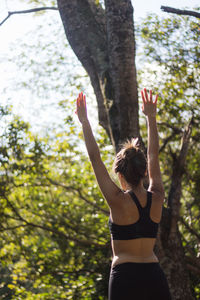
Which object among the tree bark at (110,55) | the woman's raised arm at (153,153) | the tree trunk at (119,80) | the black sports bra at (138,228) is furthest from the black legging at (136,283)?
the tree bark at (110,55)

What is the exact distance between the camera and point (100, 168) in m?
2.70

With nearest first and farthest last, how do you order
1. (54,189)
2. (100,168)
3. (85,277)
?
(100,168) → (85,277) → (54,189)

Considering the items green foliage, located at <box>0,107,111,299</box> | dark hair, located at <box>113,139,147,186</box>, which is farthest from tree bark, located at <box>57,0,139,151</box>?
dark hair, located at <box>113,139,147,186</box>

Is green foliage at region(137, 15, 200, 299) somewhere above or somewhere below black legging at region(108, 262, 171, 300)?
above

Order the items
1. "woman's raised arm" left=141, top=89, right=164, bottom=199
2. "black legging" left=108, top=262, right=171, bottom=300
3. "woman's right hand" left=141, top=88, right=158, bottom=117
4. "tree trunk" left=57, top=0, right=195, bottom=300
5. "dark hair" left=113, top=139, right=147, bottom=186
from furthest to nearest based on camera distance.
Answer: "tree trunk" left=57, top=0, right=195, bottom=300 → "woman's right hand" left=141, top=88, right=158, bottom=117 → "woman's raised arm" left=141, top=89, right=164, bottom=199 → "dark hair" left=113, top=139, right=147, bottom=186 → "black legging" left=108, top=262, right=171, bottom=300

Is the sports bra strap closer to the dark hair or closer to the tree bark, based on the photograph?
the dark hair

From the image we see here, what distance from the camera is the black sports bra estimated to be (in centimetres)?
271

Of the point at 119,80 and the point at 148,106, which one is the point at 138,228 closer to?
the point at 148,106

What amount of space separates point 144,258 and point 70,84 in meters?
7.77

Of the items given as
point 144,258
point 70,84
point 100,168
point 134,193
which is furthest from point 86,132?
point 70,84

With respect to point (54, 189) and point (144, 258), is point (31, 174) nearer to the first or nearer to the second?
point (54, 189)

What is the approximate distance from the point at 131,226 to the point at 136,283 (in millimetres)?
364

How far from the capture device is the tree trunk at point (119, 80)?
18.6 feet

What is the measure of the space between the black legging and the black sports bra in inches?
7.3
